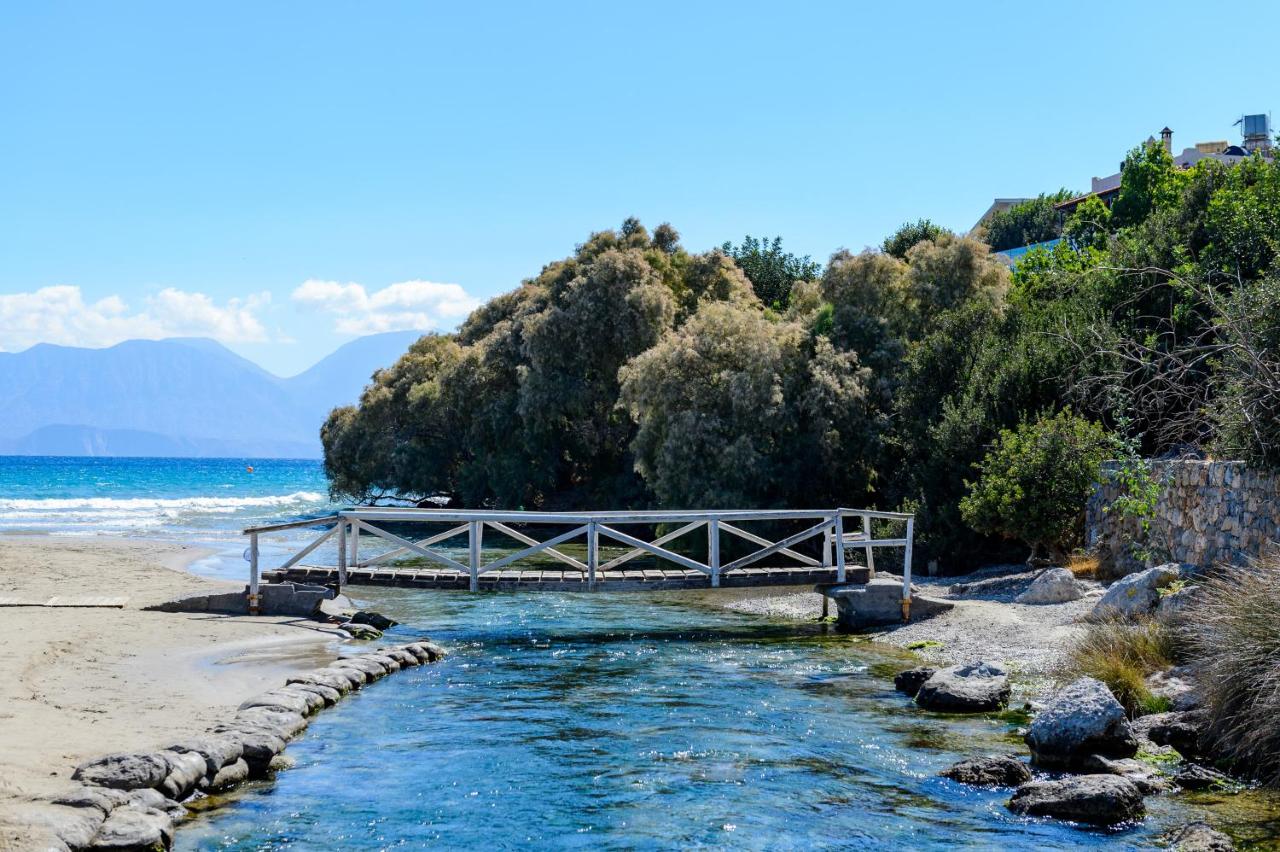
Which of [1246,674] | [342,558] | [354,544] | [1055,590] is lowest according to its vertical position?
[1055,590]

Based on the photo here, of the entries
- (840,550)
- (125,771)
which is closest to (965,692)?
(840,550)

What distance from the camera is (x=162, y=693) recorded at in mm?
13375

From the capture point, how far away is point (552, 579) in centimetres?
1994

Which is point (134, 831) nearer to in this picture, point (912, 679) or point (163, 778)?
point (163, 778)

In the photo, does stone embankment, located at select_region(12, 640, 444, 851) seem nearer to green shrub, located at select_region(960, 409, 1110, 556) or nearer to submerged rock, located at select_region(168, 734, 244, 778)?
submerged rock, located at select_region(168, 734, 244, 778)

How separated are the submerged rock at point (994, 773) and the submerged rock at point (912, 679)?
3.85 metres

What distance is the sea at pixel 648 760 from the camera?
920 cm

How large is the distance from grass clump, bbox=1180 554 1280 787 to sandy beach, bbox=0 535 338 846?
1006 cm

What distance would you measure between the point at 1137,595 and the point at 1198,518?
11.6 ft

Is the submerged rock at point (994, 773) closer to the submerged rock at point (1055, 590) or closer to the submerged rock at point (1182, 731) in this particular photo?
the submerged rock at point (1182, 731)

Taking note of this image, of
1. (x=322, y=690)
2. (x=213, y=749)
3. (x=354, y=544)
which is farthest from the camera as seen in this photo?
(x=354, y=544)

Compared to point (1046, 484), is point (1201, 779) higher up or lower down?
lower down

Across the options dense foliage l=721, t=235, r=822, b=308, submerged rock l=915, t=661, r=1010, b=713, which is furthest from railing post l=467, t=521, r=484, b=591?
dense foliage l=721, t=235, r=822, b=308

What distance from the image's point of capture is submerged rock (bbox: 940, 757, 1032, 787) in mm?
10539
